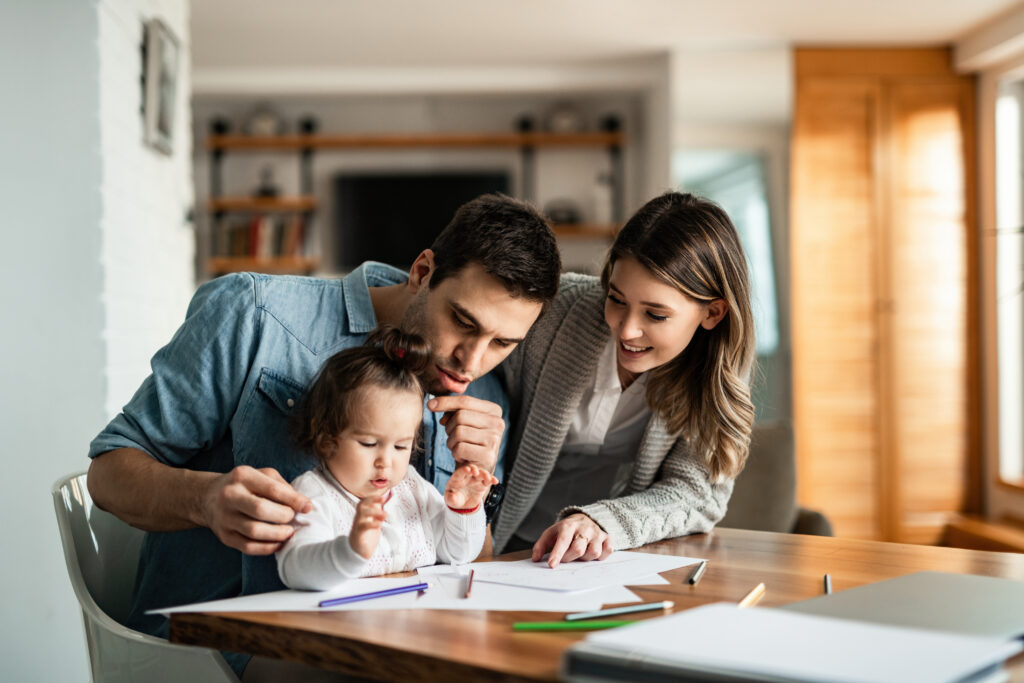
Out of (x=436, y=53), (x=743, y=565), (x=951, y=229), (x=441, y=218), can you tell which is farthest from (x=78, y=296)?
(x=951, y=229)

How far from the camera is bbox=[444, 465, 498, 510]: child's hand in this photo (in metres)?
1.22

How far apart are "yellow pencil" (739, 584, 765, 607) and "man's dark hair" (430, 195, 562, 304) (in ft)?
1.86

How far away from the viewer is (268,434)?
1315 millimetres

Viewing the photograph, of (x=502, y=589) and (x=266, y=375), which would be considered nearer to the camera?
(x=502, y=589)

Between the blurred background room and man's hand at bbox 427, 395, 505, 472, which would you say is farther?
the blurred background room

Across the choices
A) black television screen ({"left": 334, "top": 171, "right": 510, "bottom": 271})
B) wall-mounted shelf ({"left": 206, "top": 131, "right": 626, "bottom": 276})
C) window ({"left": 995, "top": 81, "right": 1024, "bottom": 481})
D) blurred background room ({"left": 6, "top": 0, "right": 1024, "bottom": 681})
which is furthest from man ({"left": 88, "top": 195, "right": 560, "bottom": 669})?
black television screen ({"left": 334, "top": 171, "right": 510, "bottom": 271})

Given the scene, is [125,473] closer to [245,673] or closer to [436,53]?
[245,673]

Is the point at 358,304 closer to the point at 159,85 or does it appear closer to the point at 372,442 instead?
the point at 372,442

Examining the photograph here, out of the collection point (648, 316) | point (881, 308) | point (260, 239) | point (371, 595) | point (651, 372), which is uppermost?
point (260, 239)

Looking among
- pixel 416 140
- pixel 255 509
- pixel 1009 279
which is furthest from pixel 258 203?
pixel 255 509

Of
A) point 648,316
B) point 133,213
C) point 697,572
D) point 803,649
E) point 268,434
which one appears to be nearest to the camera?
point 803,649

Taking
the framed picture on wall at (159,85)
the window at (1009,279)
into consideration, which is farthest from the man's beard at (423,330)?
the window at (1009,279)

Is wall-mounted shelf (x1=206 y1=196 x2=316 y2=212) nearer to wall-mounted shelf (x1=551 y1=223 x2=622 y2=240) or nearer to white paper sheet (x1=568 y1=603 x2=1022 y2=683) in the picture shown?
wall-mounted shelf (x1=551 y1=223 x2=622 y2=240)

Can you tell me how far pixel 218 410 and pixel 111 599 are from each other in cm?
32
